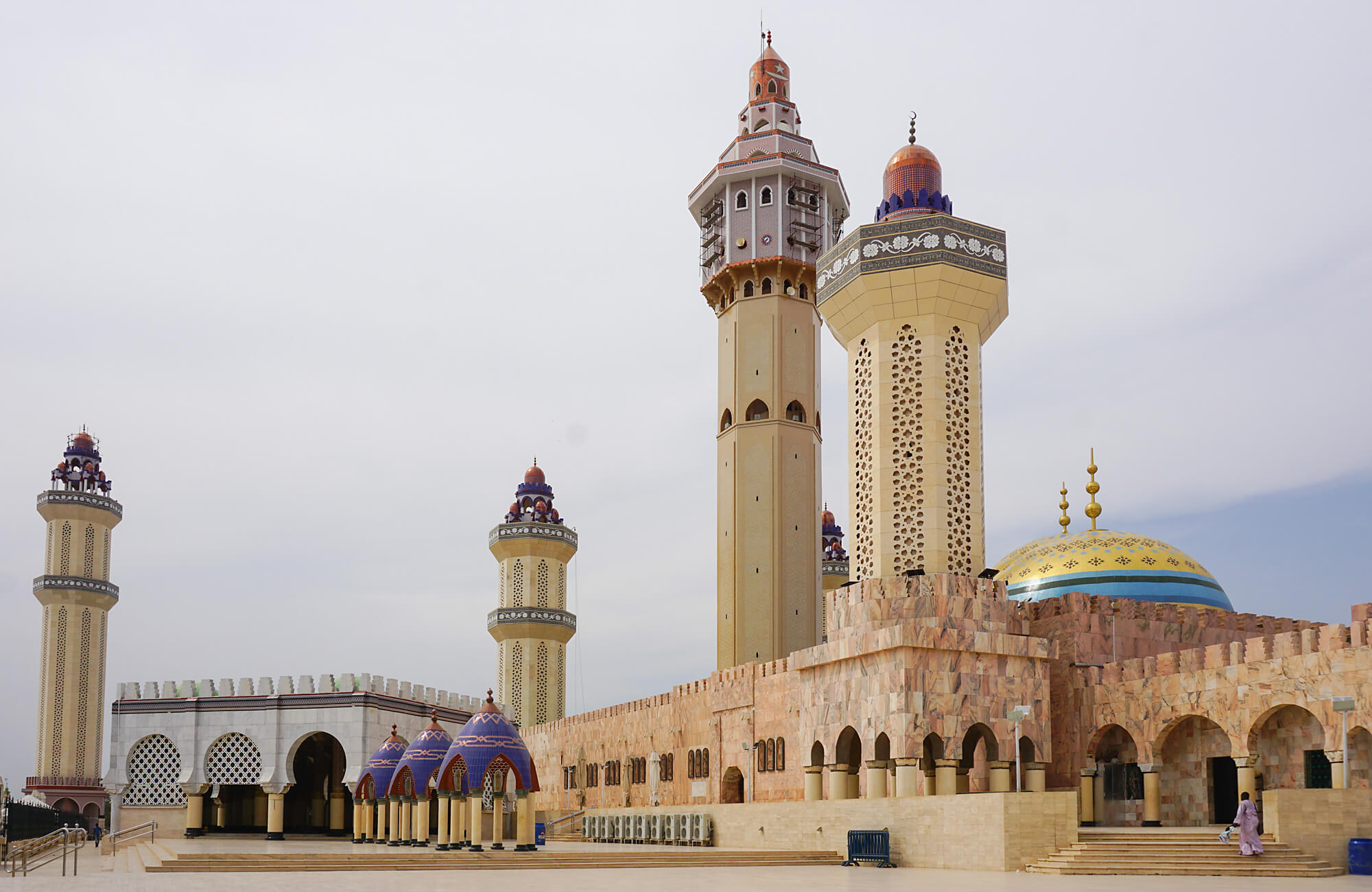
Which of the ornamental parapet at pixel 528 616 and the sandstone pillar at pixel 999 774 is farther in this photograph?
the ornamental parapet at pixel 528 616

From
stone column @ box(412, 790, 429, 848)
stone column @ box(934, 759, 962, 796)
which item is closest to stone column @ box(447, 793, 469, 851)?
stone column @ box(412, 790, 429, 848)

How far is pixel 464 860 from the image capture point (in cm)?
1892

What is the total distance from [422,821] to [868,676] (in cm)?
845

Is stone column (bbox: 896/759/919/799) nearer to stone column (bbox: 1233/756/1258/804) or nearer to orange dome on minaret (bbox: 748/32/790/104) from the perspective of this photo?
stone column (bbox: 1233/756/1258/804)

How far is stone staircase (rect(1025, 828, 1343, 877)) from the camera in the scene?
48.8 ft

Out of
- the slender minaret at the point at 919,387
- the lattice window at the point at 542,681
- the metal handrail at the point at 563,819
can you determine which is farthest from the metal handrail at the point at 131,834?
the slender minaret at the point at 919,387

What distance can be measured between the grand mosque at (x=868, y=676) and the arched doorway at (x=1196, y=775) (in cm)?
4

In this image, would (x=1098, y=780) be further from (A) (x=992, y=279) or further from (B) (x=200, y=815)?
(B) (x=200, y=815)

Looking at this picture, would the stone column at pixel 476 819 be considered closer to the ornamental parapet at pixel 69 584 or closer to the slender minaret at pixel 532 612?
the slender minaret at pixel 532 612

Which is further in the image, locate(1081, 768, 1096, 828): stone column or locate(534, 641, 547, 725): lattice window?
locate(534, 641, 547, 725): lattice window

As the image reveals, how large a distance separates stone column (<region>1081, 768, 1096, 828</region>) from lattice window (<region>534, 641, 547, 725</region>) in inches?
1017

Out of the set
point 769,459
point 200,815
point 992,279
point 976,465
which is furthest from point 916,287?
point 200,815

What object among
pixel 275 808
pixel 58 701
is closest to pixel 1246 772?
pixel 275 808

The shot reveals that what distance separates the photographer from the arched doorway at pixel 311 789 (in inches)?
1689
